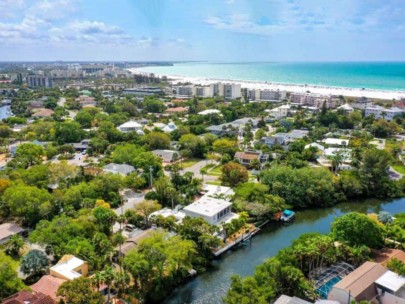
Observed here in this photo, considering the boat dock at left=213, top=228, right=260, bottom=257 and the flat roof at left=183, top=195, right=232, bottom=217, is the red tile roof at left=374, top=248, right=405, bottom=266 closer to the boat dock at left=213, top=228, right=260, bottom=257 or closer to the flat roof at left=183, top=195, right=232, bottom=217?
the boat dock at left=213, top=228, right=260, bottom=257

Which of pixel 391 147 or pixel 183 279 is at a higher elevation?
pixel 391 147

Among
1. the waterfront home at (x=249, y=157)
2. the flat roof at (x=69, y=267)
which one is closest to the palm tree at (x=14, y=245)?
the flat roof at (x=69, y=267)

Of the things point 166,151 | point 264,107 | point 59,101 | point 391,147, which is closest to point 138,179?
point 166,151

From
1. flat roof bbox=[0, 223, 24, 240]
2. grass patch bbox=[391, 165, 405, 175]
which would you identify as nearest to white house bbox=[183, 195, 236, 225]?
flat roof bbox=[0, 223, 24, 240]

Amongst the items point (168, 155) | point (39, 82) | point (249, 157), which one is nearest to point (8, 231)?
point (168, 155)

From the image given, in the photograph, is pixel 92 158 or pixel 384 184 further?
pixel 92 158

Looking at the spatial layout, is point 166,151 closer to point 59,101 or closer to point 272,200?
point 272,200

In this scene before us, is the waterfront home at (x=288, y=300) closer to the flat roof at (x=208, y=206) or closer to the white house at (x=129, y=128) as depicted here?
the flat roof at (x=208, y=206)

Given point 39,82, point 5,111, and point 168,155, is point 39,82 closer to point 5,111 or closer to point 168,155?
point 5,111
